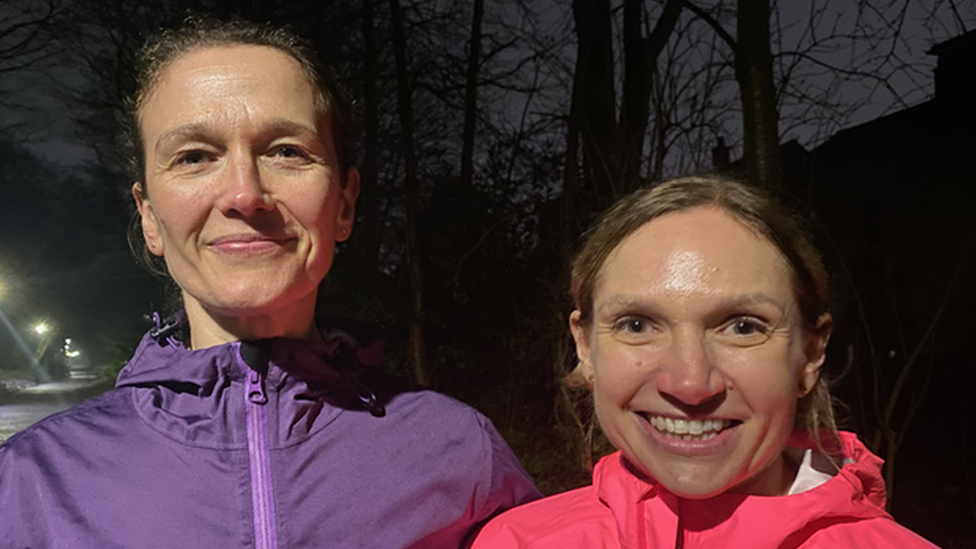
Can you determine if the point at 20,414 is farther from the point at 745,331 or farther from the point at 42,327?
the point at 745,331

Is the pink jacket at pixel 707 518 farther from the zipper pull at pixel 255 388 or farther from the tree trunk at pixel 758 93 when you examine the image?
the tree trunk at pixel 758 93

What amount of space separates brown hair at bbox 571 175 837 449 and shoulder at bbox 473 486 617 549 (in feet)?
1.49

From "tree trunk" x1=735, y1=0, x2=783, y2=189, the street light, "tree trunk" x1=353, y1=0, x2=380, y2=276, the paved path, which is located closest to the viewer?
A: "tree trunk" x1=735, y1=0, x2=783, y2=189

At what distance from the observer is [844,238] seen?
18.3ft

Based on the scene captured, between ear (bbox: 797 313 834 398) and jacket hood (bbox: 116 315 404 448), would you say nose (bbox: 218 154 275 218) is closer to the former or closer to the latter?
jacket hood (bbox: 116 315 404 448)

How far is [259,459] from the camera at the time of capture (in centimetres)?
147

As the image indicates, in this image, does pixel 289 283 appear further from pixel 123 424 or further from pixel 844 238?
pixel 844 238

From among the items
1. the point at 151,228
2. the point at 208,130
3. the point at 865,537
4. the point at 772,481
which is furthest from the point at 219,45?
the point at 865,537

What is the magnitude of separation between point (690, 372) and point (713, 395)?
0.07m

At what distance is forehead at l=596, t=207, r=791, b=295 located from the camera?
1.43 meters

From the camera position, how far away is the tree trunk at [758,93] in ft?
9.11

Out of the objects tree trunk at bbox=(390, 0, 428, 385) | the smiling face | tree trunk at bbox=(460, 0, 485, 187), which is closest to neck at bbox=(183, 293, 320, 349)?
the smiling face

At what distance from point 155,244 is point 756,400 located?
60.1 inches

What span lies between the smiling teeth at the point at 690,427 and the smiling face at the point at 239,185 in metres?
0.92
